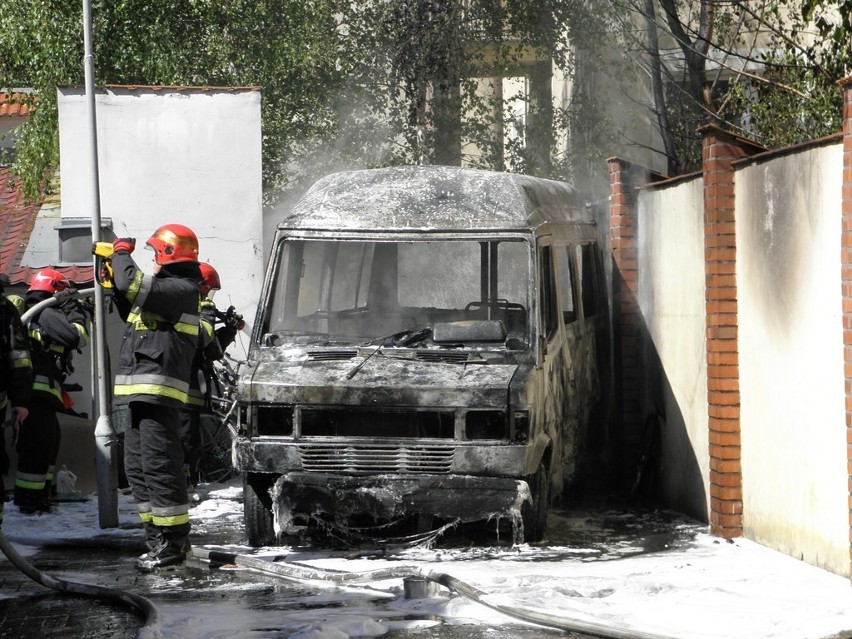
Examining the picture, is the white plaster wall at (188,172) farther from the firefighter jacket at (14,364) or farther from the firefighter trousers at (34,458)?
the firefighter jacket at (14,364)

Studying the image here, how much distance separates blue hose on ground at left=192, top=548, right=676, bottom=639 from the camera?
19.2 ft

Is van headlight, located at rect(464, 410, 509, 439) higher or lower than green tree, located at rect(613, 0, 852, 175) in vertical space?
lower

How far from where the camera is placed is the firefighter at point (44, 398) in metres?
9.93

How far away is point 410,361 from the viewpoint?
8.16 meters

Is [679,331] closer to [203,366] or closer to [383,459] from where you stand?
[383,459]

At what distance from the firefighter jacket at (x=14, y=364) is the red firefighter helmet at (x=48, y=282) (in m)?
2.86

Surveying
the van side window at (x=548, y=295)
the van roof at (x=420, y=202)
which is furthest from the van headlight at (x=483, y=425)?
the van roof at (x=420, y=202)

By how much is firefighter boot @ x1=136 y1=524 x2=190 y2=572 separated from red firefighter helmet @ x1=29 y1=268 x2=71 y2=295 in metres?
3.39

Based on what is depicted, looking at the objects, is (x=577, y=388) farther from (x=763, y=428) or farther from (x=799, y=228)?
(x=799, y=228)

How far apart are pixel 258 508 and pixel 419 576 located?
5.49ft

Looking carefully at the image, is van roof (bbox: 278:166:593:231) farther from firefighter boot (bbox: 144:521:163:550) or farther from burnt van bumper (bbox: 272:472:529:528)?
firefighter boot (bbox: 144:521:163:550)

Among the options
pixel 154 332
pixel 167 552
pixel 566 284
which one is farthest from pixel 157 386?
pixel 566 284

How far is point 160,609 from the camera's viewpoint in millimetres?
6625

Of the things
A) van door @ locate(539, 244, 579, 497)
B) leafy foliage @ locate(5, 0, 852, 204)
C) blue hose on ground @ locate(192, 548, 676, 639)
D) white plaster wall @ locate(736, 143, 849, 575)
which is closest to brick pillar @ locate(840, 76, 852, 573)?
white plaster wall @ locate(736, 143, 849, 575)
